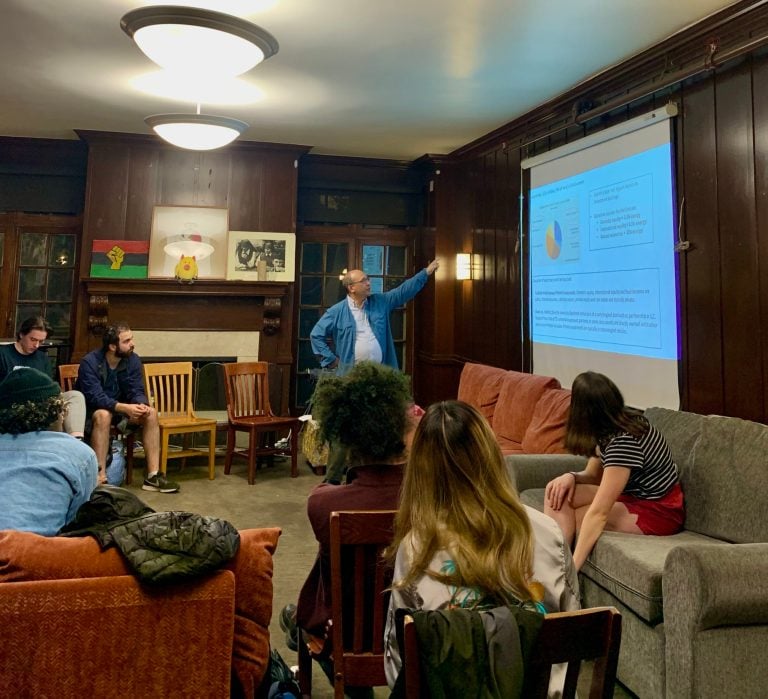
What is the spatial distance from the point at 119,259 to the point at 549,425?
12.6 feet

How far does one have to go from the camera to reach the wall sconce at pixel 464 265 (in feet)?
17.0

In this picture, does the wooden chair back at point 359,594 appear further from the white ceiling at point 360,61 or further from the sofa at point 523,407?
the white ceiling at point 360,61

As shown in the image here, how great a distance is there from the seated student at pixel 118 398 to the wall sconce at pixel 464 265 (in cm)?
275

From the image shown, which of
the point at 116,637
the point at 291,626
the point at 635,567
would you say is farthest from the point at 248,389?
the point at 116,637

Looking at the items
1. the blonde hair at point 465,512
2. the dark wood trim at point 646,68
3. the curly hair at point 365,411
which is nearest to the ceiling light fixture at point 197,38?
the curly hair at point 365,411

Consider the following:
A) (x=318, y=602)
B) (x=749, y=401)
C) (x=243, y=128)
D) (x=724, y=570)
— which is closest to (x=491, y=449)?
(x=318, y=602)

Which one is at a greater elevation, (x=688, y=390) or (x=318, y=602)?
(x=688, y=390)

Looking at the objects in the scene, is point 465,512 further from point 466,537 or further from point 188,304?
point 188,304

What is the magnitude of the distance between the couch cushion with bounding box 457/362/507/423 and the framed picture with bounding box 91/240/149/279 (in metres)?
2.87

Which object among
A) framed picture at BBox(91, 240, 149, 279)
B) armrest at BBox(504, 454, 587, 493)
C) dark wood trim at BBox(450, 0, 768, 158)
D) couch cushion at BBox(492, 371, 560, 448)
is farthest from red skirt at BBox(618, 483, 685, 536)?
framed picture at BBox(91, 240, 149, 279)

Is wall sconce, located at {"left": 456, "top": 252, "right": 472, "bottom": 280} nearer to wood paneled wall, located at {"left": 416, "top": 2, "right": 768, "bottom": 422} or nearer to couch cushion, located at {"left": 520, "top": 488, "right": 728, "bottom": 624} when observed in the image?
wood paneled wall, located at {"left": 416, "top": 2, "right": 768, "bottom": 422}

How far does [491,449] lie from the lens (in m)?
1.23

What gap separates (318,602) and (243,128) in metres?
2.89

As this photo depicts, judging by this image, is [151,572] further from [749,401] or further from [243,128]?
[243,128]
